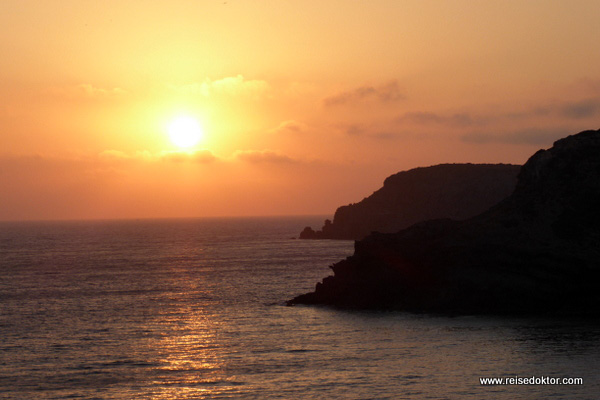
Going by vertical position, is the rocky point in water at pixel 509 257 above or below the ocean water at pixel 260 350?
above

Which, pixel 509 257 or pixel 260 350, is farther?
pixel 509 257

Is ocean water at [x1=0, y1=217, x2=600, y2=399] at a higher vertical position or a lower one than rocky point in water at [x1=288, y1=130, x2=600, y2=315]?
lower

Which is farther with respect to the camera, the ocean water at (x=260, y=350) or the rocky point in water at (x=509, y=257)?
the rocky point in water at (x=509, y=257)

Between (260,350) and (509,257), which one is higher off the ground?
(509,257)

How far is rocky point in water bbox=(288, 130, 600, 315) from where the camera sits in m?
66.0

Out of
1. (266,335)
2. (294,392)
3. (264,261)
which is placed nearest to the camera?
(294,392)

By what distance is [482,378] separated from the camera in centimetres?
4278

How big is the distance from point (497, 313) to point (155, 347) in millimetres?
30868

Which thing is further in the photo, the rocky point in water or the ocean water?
the rocky point in water

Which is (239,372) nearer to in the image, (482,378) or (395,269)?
(482,378)

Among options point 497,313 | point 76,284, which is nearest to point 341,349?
point 497,313

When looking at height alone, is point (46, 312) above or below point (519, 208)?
below

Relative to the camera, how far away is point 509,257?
224ft

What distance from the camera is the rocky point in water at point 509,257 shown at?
66.0 m
